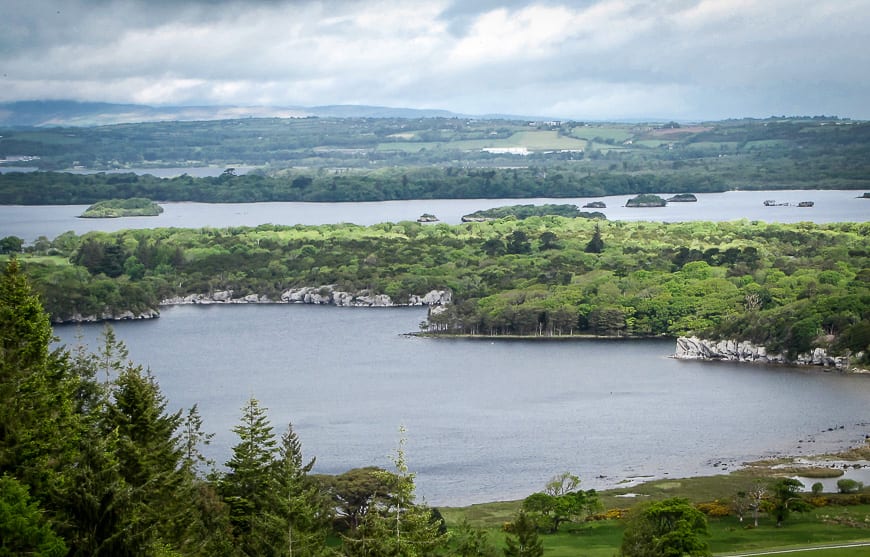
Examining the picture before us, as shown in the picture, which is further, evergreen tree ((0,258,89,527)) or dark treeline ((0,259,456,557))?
evergreen tree ((0,258,89,527))

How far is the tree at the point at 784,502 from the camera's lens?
42.4 metres

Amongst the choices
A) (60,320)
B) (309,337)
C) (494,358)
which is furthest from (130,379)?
(60,320)

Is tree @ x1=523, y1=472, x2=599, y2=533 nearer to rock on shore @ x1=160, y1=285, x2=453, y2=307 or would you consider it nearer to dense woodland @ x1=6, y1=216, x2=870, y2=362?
dense woodland @ x1=6, y1=216, x2=870, y2=362

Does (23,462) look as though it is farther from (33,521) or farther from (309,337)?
→ (309,337)

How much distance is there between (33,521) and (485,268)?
95.5m

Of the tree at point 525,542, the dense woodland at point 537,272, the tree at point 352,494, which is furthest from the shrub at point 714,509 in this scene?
the dense woodland at point 537,272

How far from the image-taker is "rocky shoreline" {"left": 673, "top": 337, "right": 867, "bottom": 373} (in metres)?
76.4

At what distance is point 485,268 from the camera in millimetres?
117812

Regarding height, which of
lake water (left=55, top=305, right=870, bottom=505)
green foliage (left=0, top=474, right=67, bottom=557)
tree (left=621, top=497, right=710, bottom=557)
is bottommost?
lake water (left=55, top=305, right=870, bottom=505)

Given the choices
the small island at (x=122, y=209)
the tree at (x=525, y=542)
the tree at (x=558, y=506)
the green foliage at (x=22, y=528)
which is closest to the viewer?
the green foliage at (x=22, y=528)

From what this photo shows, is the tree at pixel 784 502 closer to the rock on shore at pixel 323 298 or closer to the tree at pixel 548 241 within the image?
the rock on shore at pixel 323 298

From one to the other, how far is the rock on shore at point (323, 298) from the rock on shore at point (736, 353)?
2977 centimetres

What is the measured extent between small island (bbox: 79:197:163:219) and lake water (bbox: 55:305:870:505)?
9141cm

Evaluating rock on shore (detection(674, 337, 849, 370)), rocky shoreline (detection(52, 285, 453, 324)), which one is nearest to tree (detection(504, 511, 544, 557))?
rock on shore (detection(674, 337, 849, 370))
